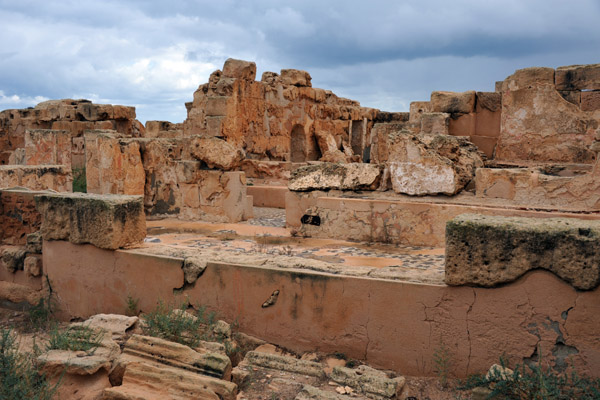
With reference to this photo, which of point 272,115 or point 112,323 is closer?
point 112,323

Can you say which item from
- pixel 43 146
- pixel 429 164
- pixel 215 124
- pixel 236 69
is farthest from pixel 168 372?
pixel 236 69

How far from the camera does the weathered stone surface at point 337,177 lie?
592 centimetres

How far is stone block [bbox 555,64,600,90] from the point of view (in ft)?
24.0

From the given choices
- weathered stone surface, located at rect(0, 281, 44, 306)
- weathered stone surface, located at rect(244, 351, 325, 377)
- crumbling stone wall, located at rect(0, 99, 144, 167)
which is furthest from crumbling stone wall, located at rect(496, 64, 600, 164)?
crumbling stone wall, located at rect(0, 99, 144, 167)

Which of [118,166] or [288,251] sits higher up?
[118,166]

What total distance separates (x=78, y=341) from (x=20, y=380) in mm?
491

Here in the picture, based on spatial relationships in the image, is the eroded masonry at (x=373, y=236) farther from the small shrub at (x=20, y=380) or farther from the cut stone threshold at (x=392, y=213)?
the small shrub at (x=20, y=380)

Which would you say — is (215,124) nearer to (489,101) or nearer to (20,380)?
(489,101)

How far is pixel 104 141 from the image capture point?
704 cm

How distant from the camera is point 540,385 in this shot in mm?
2652

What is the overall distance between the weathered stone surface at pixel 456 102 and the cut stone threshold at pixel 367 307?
512 centimetres

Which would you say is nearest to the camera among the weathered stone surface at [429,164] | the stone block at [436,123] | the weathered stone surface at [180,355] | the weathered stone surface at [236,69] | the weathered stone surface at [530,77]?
the weathered stone surface at [180,355]

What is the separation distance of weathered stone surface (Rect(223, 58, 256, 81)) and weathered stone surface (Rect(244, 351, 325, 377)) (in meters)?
9.75

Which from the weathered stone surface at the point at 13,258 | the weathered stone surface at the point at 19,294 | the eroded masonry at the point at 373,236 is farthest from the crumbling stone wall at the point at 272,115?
the weathered stone surface at the point at 19,294
